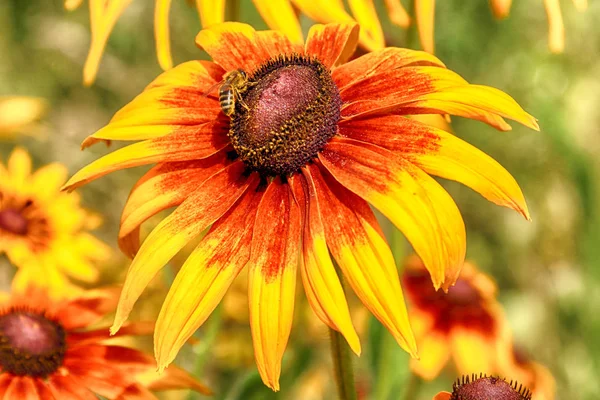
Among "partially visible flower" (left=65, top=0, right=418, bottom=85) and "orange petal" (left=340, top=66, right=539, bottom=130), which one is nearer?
"orange petal" (left=340, top=66, right=539, bottom=130)

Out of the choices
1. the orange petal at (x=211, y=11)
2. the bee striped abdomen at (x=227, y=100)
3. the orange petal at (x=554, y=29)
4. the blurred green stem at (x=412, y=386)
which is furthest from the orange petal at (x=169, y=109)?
the blurred green stem at (x=412, y=386)

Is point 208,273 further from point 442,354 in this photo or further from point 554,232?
point 554,232

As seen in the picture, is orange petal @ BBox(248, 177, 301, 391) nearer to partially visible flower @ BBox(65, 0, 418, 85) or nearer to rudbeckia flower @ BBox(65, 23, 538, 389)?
rudbeckia flower @ BBox(65, 23, 538, 389)

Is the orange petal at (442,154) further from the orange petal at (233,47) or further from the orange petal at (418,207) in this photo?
the orange petal at (233,47)

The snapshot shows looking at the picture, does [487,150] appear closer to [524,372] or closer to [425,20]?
[524,372]

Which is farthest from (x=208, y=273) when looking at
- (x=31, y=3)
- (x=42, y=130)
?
(x=31, y=3)

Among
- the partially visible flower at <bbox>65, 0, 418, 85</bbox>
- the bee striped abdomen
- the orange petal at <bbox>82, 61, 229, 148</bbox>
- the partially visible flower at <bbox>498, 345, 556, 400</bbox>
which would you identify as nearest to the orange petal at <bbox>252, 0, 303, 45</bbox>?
the partially visible flower at <bbox>65, 0, 418, 85</bbox>
